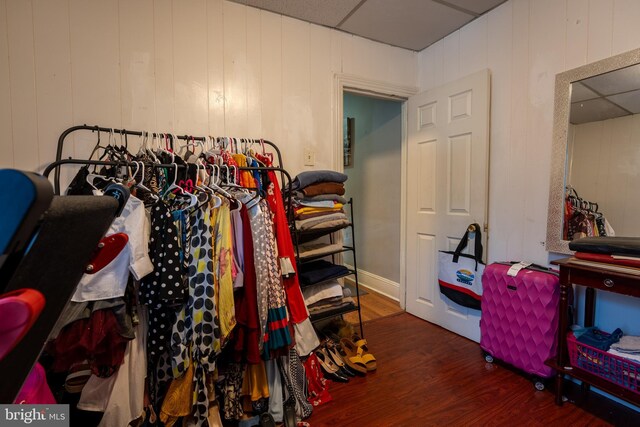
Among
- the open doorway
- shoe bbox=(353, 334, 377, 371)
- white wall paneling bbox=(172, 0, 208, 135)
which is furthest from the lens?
the open doorway

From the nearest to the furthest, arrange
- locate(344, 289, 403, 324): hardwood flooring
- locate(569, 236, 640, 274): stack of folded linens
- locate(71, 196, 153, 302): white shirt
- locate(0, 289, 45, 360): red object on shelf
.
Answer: locate(0, 289, 45, 360): red object on shelf < locate(71, 196, 153, 302): white shirt < locate(569, 236, 640, 274): stack of folded linens < locate(344, 289, 403, 324): hardwood flooring

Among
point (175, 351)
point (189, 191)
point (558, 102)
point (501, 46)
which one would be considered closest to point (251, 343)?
point (175, 351)

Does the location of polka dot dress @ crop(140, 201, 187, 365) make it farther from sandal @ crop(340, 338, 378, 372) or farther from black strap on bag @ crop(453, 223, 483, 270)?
black strap on bag @ crop(453, 223, 483, 270)

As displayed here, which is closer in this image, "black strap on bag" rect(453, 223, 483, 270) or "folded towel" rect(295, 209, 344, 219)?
"folded towel" rect(295, 209, 344, 219)

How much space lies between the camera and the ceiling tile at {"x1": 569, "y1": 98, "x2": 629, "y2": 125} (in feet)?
5.29

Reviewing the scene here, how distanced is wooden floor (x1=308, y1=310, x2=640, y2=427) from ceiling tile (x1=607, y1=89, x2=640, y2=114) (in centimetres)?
158

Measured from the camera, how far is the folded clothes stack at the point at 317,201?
191cm

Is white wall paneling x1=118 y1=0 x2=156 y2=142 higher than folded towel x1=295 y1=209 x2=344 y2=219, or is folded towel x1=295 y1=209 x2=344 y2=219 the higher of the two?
white wall paneling x1=118 y1=0 x2=156 y2=142

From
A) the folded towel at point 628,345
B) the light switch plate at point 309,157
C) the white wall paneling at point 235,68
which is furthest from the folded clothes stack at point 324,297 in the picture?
the folded towel at point 628,345

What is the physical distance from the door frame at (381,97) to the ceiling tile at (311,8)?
402 millimetres

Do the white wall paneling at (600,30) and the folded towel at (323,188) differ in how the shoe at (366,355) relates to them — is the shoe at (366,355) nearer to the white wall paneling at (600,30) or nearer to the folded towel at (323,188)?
the folded towel at (323,188)

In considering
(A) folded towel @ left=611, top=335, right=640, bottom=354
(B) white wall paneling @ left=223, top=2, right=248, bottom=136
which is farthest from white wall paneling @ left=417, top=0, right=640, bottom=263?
(B) white wall paneling @ left=223, top=2, right=248, bottom=136

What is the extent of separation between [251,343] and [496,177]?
199 centimetres

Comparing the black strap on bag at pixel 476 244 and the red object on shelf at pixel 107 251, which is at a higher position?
the red object on shelf at pixel 107 251
